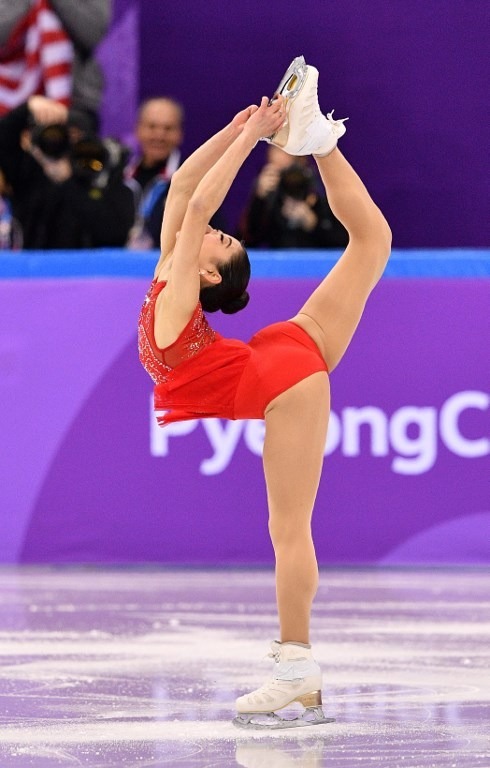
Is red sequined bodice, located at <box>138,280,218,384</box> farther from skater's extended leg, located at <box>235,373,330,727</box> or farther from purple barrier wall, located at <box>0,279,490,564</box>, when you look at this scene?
purple barrier wall, located at <box>0,279,490,564</box>

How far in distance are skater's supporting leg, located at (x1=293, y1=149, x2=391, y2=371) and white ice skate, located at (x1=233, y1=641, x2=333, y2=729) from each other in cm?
74

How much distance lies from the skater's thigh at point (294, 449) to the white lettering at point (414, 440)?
3.14 metres

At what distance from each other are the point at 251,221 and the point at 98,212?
0.81 m

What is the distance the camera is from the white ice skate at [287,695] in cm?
354

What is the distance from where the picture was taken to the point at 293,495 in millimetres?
3617

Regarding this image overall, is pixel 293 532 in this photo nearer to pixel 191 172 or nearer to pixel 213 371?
pixel 213 371

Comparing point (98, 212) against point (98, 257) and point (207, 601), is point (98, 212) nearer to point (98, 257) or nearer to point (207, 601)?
point (98, 257)

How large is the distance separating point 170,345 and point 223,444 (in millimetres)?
3264

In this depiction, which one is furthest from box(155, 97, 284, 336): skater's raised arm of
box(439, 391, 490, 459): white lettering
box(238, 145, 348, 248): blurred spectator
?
box(238, 145, 348, 248): blurred spectator

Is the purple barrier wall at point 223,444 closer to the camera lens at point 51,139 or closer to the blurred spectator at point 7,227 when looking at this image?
the blurred spectator at point 7,227

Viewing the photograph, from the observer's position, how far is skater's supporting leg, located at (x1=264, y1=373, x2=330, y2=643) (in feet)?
11.8

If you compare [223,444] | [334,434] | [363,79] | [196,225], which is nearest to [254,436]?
[223,444]

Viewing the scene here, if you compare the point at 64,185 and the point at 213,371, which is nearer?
the point at 213,371

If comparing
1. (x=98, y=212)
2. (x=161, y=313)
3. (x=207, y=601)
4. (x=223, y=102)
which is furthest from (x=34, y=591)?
(x=223, y=102)
